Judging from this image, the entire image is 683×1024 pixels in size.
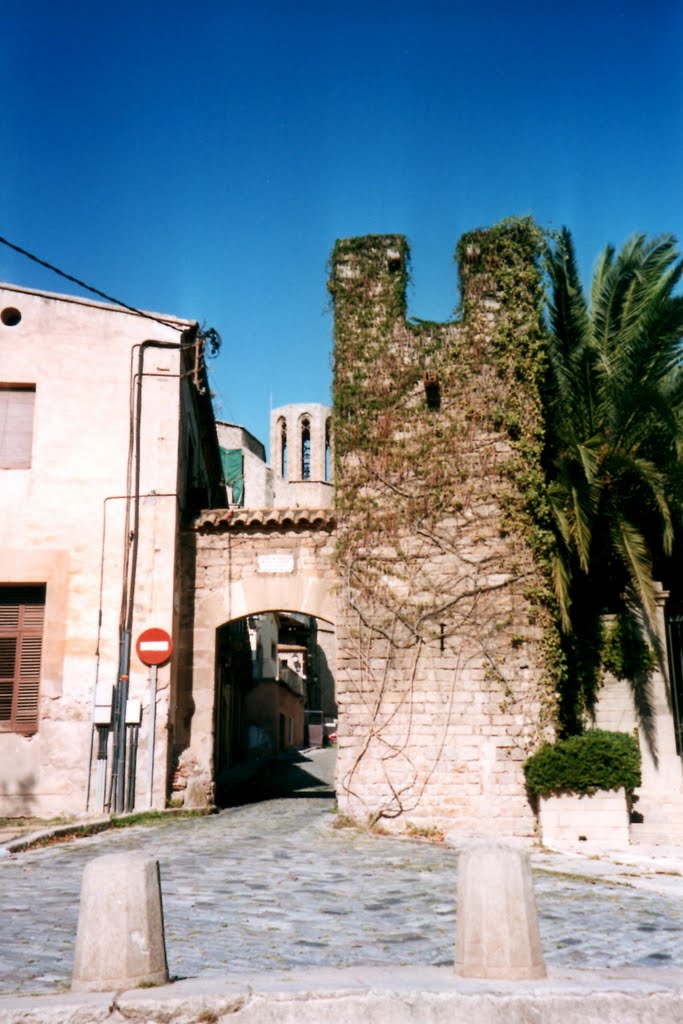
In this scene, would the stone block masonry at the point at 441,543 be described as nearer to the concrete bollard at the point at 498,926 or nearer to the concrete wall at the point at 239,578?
the concrete wall at the point at 239,578

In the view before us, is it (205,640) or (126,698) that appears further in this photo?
(205,640)

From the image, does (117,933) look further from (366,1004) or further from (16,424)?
(16,424)

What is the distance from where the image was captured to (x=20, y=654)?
1347cm

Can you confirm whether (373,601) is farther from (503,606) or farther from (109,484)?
(109,484)

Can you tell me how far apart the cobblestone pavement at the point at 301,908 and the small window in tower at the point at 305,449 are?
49217 millimetres

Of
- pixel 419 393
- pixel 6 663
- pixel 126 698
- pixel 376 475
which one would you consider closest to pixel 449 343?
pixel 419 393

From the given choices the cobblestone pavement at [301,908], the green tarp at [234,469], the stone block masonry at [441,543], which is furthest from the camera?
the green tarp at [234,469]

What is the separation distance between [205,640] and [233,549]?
1429 millimetres

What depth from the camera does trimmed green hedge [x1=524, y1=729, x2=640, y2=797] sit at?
1037 centimetres

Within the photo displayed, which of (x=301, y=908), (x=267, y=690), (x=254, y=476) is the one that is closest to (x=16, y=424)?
(x=301, y=908)

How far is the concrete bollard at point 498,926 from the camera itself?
3906 mm

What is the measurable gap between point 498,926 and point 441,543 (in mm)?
8490

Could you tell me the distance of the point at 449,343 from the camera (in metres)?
12.9

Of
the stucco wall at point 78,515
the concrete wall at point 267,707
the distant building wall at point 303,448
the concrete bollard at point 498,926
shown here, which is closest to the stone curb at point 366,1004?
the concrete bollard at point 498,926
